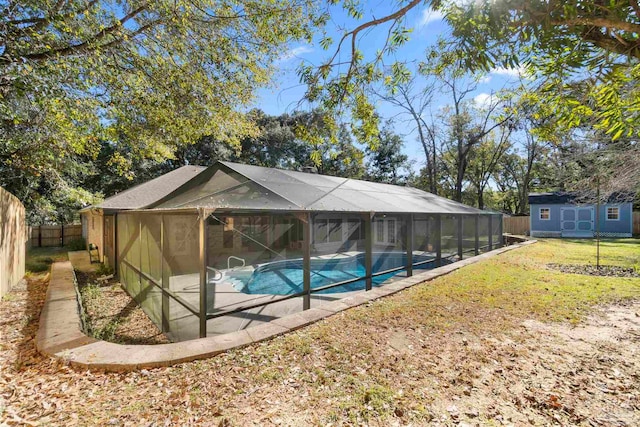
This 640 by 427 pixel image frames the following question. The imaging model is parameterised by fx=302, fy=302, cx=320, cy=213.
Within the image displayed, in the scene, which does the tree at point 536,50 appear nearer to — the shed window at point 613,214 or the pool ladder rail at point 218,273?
the pool ladder rail at point 218,273

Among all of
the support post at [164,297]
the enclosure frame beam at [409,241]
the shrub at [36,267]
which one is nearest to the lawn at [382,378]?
the support post at [164,297]

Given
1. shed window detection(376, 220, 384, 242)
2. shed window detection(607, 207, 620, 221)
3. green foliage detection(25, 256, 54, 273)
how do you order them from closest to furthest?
shed window detection(376, 220, 384, 242) → green foliage detection(25, 256, 54, 273) → shed window detection(607, 207, 620, 221)

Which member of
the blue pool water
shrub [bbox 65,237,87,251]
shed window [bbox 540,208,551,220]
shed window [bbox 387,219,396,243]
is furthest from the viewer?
shed window [bbox 540,208,551,220]

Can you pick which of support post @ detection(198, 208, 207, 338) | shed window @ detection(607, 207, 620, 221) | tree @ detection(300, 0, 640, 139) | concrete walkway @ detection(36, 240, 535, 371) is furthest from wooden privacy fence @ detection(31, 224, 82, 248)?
shed window @ detection(607, 207, 620, 221)

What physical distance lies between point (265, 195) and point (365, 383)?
3.24 metres

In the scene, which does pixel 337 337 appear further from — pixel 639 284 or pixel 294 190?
pixel 639 284

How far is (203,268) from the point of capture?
11.8ft

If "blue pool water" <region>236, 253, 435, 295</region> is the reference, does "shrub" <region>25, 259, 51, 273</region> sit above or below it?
below

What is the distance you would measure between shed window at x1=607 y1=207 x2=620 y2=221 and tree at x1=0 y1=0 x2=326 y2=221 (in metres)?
21.4

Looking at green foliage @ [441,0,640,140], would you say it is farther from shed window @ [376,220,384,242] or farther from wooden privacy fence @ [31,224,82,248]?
wooden privacy fence @ [31,224,82,248]

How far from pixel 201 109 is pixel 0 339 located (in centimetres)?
495

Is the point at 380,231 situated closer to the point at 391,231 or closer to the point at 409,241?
Answer: the point at 391,231

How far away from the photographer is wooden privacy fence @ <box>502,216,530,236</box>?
2095 cm

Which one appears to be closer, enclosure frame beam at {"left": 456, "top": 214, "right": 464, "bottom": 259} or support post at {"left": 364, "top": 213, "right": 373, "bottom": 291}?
support post at {"left": 364, "top": 213, "right": 373, "bottom": 291}
